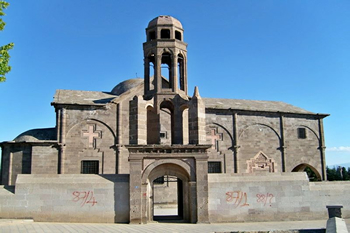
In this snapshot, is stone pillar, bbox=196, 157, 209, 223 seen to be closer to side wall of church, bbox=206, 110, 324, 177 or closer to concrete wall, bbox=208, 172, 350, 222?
concrete wall, bbox=208, 172, 350, 222

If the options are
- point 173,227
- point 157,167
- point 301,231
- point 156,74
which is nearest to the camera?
point 301,231

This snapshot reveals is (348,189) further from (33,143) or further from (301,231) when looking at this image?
(33,143)

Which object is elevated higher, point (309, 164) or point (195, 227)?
point (309, 164)

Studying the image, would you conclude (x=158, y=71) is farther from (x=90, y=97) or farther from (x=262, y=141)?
(x=262, y=141)

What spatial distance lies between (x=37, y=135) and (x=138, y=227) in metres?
16.2

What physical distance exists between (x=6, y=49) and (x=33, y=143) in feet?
46.7

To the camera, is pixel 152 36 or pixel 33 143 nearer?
pixel 152 36

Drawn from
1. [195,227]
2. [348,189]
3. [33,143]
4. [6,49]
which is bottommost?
[195,227]

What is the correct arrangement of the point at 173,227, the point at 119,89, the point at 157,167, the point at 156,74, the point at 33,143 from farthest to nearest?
the point at 119,89, the point at 33,143, the point at 156,74, the point at 157,167, the point at 173,227

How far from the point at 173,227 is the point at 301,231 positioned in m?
5.66

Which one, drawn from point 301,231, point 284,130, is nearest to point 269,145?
point 284,130

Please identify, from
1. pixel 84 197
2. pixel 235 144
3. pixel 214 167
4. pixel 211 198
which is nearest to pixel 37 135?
pixel 84 197

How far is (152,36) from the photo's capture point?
68.3ft

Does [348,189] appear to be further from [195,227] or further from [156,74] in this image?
[156,74]
